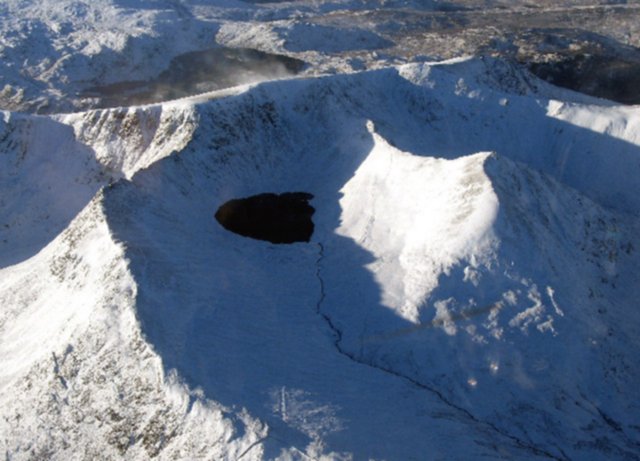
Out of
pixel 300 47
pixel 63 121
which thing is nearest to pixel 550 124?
pixel 63 121

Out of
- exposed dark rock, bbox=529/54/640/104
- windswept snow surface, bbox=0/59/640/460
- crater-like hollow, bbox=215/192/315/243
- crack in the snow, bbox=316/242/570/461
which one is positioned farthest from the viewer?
exposed dark rock, bbox=529/54/640/104

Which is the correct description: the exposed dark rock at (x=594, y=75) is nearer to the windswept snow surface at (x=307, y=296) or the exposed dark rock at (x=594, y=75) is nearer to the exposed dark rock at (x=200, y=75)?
the windswept snow surface at (x=307, y=296)

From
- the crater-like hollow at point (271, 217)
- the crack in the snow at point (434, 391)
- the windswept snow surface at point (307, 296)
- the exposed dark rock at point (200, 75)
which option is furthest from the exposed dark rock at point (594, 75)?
the crack in the snow at point (434, 391)

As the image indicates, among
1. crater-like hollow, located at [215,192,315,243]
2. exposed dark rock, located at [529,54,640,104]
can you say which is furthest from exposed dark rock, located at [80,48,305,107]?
crater-like hollow, located at [215,192,315,243]

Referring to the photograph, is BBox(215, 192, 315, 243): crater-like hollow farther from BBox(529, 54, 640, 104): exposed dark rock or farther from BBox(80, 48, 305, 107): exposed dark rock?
BBox(529, 54, 640, 104): exposed dark rock

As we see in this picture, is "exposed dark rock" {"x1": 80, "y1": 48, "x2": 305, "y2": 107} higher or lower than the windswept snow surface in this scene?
lower

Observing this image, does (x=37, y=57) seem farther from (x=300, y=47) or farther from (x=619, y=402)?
(x=619, y=402)
